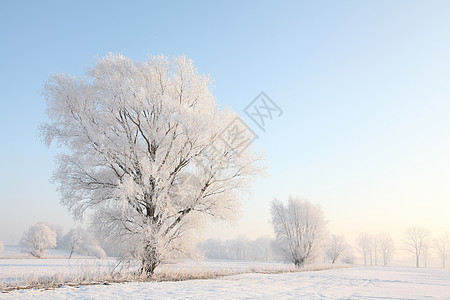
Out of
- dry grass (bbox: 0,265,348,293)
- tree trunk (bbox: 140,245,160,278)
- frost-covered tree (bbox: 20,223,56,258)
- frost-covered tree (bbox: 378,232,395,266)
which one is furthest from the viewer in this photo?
frost-covered tree (bbox: 378,232,395,266)

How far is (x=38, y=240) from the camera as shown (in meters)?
58.1

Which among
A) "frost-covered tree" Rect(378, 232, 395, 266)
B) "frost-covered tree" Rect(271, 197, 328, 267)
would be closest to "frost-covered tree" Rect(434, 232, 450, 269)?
"frost-covered tree" Rect(378, 232, 395, 266)

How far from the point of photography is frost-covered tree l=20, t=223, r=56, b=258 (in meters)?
Answer: 57.9

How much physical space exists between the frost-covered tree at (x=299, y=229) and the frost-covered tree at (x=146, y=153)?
27919 mm

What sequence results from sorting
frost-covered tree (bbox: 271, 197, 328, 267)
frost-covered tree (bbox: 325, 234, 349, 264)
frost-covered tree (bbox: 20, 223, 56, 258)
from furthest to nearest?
frost-covered tree (bbox: 325, 234, 349, 264) < frost-covered tree (bbox: 20, 223, 56, 258) < frost-covered tree (bbox: 271, 197, 328, 267)

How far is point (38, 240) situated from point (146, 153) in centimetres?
6036

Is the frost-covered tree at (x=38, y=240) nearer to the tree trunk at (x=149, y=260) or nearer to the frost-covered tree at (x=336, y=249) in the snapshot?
the tree trunk at (x=149, y=260)

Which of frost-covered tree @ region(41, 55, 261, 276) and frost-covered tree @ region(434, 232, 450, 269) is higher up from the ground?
frost-covered tree @ region(41, 55, 261, 276)

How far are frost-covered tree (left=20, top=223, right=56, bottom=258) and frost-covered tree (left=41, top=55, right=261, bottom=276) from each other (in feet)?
188

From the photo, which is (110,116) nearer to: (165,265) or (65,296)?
(165,265)

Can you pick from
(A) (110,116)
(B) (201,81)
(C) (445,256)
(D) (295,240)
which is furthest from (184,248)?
Result: (C) (445,256)

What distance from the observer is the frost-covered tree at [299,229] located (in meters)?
38.1

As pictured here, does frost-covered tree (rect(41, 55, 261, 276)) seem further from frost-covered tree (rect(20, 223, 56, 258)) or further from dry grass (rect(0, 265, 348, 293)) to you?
frost-covered tree (rect(20, 223, 56, 258))

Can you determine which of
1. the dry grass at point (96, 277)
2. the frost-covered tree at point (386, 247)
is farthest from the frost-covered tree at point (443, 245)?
Answer: the dry grass at point (96, 277)
